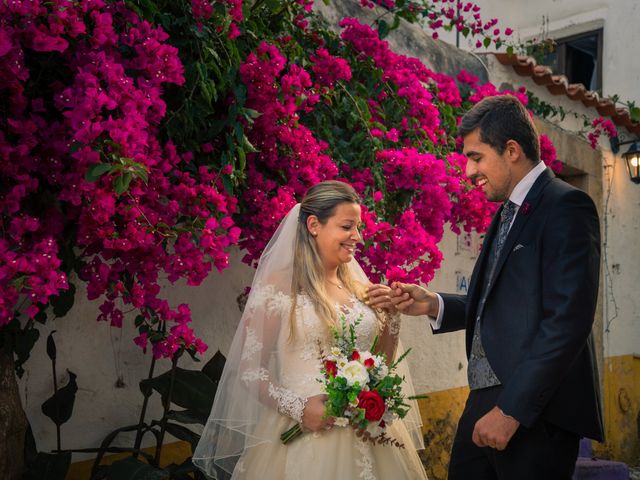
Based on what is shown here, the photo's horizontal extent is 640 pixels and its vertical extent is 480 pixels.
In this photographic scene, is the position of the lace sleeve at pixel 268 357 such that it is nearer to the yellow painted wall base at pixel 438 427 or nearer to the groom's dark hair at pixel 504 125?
the groom's dark hair at pixel 504 125

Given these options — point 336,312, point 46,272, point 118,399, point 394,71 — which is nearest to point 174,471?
point 118,399

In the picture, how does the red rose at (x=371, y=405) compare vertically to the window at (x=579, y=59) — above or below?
below

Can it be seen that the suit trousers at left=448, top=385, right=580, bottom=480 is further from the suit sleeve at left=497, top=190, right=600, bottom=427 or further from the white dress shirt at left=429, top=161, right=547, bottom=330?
the white dress shirt at left=429, top=161, right=547, bottom=330

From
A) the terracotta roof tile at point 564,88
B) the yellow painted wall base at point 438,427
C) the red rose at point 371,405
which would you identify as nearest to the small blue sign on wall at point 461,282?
the yellow painted wall base at point 438,427

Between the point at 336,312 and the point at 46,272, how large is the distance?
1296 millimetres

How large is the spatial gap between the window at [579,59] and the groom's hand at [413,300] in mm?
7952

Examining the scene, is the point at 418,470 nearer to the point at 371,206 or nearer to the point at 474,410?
the point at 474,410

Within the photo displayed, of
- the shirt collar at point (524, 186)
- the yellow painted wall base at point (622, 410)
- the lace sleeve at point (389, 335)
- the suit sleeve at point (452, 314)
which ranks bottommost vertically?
the yellow painted wall base at point (622, 410)

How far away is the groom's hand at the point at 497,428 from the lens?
2.51 m

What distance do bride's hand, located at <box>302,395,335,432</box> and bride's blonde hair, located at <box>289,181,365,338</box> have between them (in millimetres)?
305

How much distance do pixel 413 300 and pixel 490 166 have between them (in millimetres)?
794

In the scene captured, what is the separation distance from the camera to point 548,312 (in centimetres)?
259

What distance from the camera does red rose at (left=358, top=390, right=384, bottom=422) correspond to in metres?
2.77

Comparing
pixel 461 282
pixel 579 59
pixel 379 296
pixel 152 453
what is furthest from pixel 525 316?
pixel 579 59
